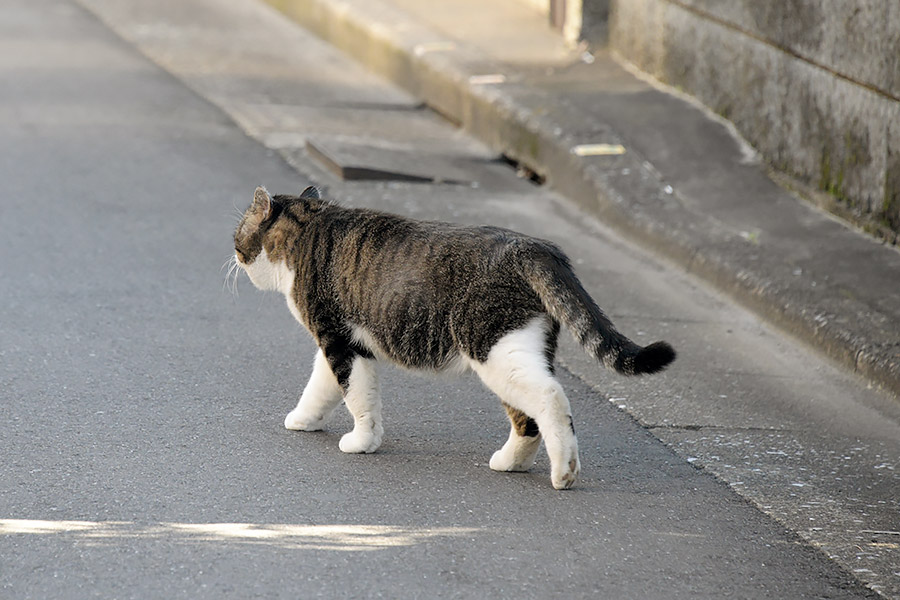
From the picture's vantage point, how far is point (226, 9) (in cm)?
1286

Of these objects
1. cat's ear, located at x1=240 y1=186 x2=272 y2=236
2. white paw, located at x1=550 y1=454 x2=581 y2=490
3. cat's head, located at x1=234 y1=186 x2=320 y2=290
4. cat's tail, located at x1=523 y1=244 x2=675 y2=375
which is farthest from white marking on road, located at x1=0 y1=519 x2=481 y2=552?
cat's ear, located at x1=240 y1=186 x2=272 y2=236

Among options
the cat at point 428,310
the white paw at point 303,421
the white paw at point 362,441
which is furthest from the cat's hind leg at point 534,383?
the white paw at point 303,421

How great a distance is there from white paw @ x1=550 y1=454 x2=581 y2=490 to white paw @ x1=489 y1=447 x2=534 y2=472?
0.15m

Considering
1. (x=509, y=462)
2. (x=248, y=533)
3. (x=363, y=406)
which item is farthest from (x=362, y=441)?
(x=248, y=533)

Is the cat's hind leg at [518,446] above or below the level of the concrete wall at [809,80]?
below

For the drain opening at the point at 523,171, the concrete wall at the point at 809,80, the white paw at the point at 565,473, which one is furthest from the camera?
the drain opening at the point at 523,171

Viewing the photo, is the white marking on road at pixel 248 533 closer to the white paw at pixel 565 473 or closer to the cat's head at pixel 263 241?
the white paw at pixel 565 473

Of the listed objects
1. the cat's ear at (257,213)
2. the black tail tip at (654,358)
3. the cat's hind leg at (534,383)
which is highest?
the cat's ear at (257,213)

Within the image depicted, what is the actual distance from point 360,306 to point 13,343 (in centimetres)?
177

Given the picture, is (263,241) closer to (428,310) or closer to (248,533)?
(428,310)

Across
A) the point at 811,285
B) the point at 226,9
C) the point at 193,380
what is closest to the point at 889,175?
the point at 811,285

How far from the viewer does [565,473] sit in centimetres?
418

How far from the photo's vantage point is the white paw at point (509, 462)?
4348mm

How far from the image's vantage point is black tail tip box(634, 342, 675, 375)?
393cm
